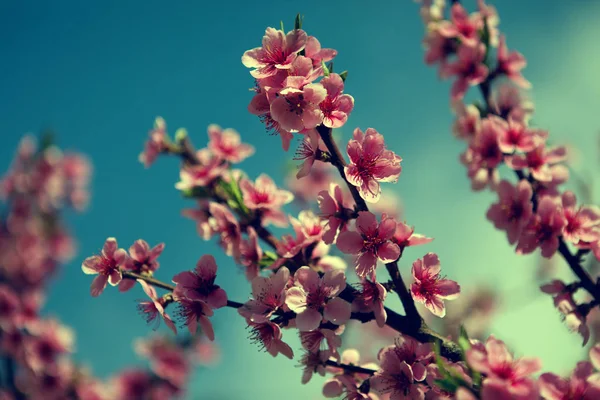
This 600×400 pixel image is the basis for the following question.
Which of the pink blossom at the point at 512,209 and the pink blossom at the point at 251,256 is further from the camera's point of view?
the pink blossom at the point at 512,209

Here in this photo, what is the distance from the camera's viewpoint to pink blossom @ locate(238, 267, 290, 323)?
6.24 ft

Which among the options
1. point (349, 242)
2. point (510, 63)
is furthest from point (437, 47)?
point (349, 242)

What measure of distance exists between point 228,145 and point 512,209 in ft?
6.38

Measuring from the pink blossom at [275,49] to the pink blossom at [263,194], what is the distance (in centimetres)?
91

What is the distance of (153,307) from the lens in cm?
211

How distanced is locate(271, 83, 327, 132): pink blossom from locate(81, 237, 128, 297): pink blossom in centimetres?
107

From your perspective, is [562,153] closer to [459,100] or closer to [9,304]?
[459,100]

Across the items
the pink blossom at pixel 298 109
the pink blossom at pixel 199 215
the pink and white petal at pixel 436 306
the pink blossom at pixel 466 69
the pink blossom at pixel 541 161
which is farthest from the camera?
the pink blossom at pixel 466 69

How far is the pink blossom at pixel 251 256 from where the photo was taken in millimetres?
2385

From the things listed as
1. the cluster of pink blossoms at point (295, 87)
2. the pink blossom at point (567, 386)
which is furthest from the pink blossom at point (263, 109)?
the pink blossom at point (567, 386)

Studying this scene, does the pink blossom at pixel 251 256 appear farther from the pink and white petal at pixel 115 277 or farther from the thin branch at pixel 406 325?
the pink and white petal at pixel 115 277

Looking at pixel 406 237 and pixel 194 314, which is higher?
pixel 194 314

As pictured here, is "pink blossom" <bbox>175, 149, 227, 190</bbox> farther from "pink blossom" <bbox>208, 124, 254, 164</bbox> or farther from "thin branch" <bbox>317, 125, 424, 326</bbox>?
"thin branch" <bbox>317, 125, 424, 326</bbox>

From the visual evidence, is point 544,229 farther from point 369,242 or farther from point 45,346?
point 45,346
